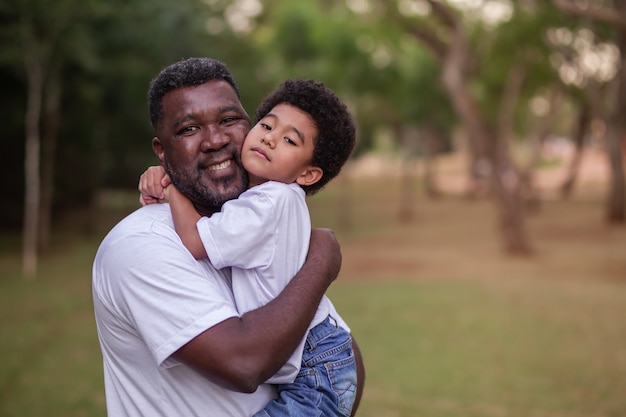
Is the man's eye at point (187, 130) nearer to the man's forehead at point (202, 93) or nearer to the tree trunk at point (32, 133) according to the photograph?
the man's forehead at point (202, 93)

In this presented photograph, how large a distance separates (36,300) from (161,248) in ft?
A: 34.9

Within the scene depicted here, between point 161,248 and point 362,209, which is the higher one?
point 161,248

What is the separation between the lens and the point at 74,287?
513 inches

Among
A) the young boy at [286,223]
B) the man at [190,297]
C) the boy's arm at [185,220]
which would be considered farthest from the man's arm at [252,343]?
the boy's arm at [185,220]

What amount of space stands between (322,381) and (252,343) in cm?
36

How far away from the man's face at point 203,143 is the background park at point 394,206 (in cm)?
498

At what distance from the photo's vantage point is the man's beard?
222cm

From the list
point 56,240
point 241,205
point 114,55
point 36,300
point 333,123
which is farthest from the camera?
point 56,240

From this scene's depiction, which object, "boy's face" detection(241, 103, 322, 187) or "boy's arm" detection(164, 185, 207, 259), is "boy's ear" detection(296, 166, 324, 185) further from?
"boy's arm" detection(164, 185, 207, 259)

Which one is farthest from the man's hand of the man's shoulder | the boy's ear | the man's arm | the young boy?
the man's arm

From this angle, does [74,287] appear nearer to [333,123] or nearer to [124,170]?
[333,123]

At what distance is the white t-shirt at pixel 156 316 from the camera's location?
1880mm

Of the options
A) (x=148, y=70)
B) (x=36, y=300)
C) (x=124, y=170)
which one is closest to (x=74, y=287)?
(x=36, y=300)

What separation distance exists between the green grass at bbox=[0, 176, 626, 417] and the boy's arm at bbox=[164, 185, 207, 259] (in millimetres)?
4995
